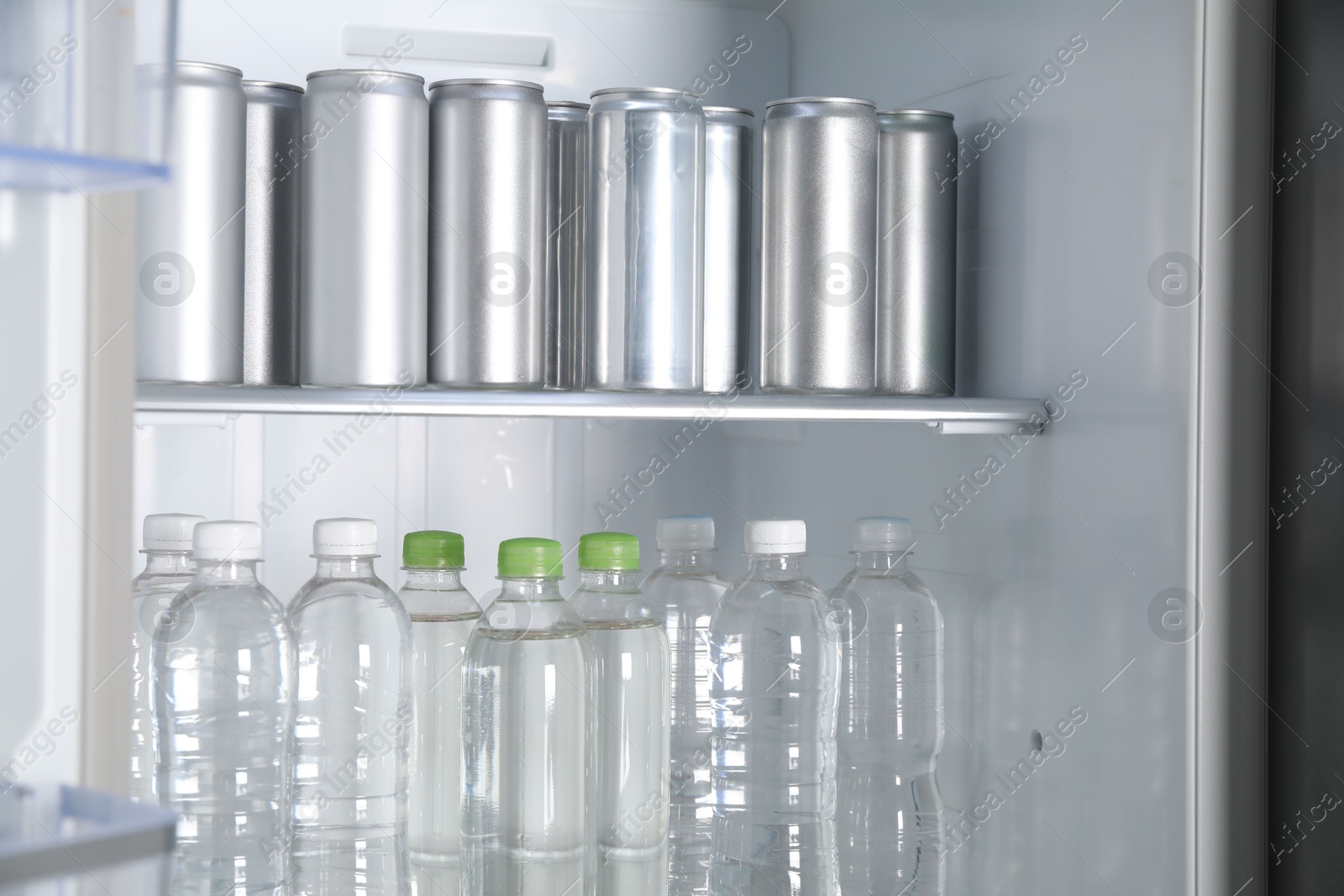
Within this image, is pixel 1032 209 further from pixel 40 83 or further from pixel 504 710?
pixel 40 83

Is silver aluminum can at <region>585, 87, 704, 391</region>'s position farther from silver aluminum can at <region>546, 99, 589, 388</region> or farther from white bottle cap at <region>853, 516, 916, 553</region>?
white bottle cap at <region>853, 516, 916, 553</region>

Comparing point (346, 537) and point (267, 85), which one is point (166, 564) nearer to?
point (346, 537)

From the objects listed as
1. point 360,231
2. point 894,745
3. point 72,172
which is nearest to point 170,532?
point 360,231

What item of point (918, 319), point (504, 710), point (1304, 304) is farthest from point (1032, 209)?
point (504, 710)

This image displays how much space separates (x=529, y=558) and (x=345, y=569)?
18 centimetres

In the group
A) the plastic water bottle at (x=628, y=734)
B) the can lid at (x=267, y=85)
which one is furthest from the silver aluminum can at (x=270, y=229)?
the plastic water bottle at (x=628, y=734)

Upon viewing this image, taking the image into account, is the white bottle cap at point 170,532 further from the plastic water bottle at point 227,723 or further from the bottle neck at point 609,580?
the bottle neck at point 609,580

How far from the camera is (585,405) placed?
3.33 feet

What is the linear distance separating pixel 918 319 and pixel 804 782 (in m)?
0.47

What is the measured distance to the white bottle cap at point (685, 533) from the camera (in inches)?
48.5

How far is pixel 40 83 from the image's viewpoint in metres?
0.61

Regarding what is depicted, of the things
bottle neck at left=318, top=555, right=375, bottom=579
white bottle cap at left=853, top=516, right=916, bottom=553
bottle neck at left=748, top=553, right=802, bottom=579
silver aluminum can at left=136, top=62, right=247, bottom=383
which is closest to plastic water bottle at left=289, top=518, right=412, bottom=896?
bottle neck at left=318, top=555, right=375, bottom=579

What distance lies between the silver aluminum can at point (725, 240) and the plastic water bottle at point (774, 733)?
0.53ft

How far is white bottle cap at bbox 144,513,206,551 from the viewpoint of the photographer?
3.52 feet
